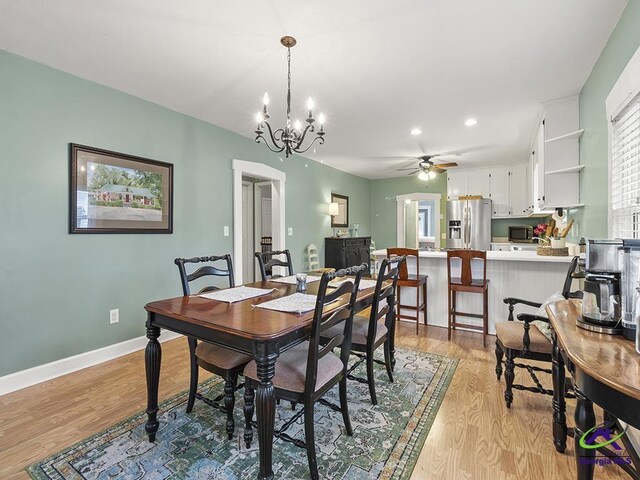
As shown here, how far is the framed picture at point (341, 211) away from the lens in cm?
643

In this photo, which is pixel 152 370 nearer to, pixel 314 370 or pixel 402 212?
pixel 314 370

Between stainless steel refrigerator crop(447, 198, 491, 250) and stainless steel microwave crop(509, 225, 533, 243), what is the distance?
42cm

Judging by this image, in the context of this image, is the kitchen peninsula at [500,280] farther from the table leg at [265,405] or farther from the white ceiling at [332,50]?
the table leg at [265,405]

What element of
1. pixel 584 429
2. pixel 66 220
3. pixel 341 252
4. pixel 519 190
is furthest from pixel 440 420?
pixel 519 190

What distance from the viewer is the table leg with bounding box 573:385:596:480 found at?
3.61 ft

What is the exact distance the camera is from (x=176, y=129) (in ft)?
11.4

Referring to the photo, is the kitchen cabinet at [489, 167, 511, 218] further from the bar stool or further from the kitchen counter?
the bar stool

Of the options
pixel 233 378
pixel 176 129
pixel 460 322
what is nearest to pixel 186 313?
pixel 233 378

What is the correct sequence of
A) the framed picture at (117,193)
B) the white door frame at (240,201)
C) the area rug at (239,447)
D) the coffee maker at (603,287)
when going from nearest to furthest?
the coffee maker at (603,287) → the area rug at (239,447) → the framed picture at (117,193) → the white door frame at (240,201)

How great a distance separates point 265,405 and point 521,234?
6297 mm

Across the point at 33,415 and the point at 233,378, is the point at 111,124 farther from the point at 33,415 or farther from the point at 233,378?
the point at 233,378

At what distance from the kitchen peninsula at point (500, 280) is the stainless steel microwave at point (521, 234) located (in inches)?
111

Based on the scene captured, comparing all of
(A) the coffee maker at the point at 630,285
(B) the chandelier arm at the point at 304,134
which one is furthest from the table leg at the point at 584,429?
(B) the chandelier arm at the point at 304,134

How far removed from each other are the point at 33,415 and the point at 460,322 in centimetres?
389
